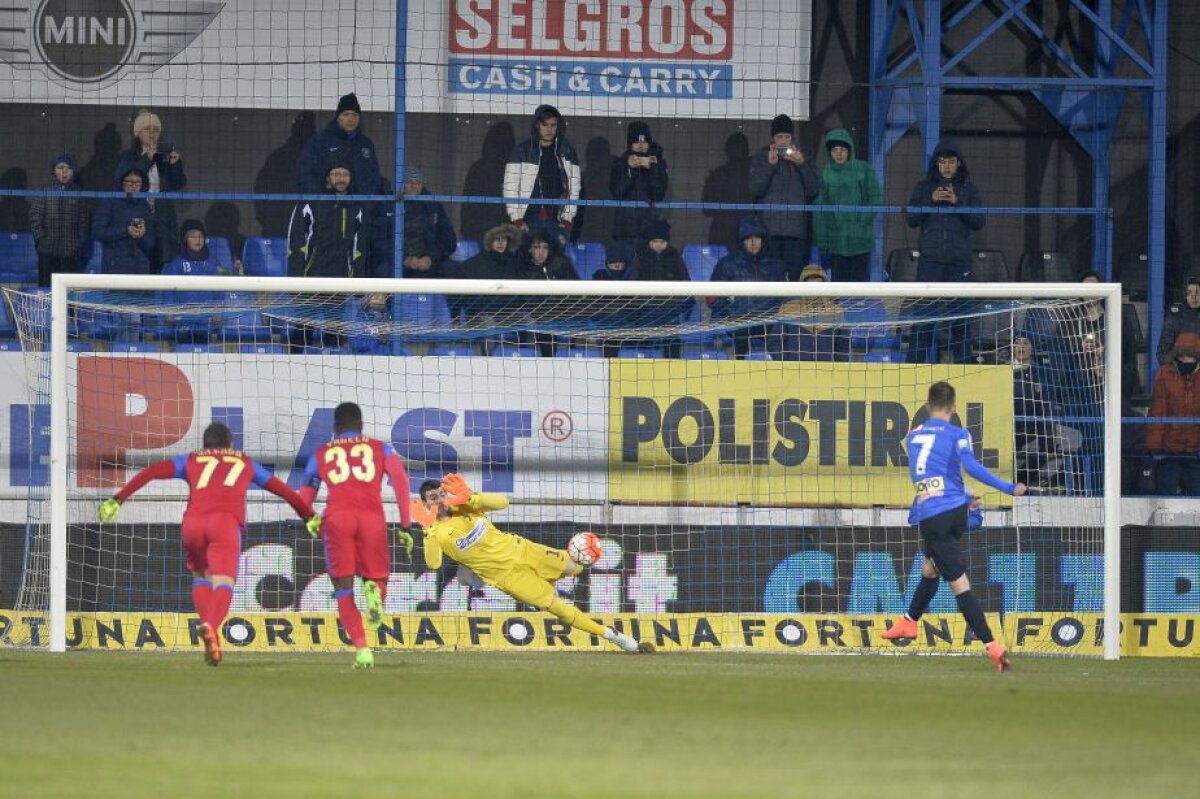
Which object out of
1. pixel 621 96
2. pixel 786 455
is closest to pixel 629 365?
pixel 786 455

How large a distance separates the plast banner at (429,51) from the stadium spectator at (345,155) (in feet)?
5.45

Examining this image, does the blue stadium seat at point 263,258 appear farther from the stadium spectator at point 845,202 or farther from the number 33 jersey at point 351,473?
the number 33 jersey at point 351,473

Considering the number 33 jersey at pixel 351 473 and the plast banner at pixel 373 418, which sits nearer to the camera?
the number 33 jersey at pixel 351 473

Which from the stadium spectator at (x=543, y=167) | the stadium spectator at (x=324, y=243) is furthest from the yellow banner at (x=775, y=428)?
the stadium spectator at (x=324, y=243)

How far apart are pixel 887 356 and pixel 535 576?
14.3 ft

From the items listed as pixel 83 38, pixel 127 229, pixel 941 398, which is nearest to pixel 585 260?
pixel 127 229

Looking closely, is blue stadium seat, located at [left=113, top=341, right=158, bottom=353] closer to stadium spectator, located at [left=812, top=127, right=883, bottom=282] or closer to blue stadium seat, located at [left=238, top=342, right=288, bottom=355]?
blue stadium seat, located at [left=238, top=342, right=288, bottom=355]

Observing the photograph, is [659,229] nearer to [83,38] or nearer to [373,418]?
[373,418]

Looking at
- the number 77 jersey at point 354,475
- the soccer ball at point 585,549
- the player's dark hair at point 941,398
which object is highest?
the player's dark hair at point 941,398

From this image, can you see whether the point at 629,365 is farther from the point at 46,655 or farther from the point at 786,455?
the point at 46,655

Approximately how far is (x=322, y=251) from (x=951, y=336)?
18.1ft

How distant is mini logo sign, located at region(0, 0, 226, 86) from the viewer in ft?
59.5

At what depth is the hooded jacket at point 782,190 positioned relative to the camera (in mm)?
16781

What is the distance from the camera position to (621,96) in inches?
720
